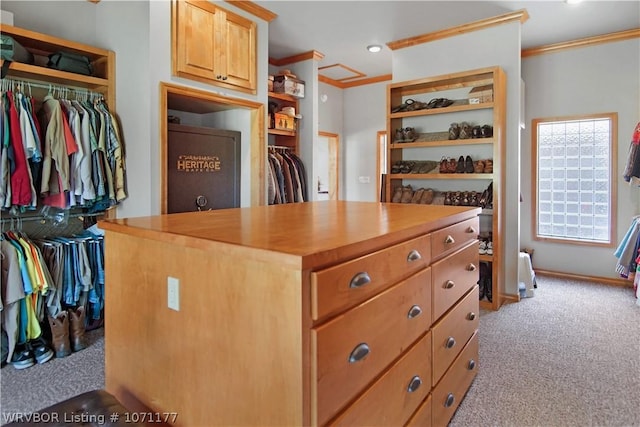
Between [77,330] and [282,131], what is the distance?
282cm

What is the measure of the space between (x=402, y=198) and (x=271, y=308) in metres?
3.42

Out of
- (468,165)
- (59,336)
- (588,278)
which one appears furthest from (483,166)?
(59,336)

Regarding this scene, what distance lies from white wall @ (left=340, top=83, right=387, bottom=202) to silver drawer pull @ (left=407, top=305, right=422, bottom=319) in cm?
474

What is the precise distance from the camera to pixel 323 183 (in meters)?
6.46

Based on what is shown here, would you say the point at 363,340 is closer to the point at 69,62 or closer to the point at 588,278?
the point at 69,62

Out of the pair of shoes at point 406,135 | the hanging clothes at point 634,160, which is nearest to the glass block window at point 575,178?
the hanging clothes at point 634,160

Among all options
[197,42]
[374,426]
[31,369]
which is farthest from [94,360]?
[197,42]

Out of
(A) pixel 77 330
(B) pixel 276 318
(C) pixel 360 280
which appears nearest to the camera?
(B) pixel 276 318

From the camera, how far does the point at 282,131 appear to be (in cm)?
460

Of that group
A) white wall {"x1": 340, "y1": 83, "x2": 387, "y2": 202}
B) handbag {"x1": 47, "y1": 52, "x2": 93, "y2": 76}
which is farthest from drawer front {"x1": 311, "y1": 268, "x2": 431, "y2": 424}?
white wall {"x1": 340, "y1": 83, "x2": 387, "y2": 202}

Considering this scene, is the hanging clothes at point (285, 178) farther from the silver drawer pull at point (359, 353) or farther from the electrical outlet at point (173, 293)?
the silver drawer pull at point (359, 353)

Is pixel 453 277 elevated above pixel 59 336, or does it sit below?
above

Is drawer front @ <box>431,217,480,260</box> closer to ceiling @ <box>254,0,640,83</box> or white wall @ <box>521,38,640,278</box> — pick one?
ceiling @ <box>254,0,640,83</box>

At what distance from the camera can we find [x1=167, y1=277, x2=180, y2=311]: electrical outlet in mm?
1166
